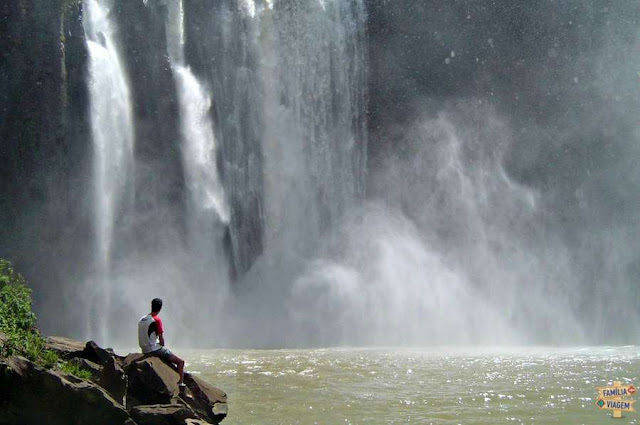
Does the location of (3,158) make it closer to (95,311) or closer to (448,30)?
(95,311)

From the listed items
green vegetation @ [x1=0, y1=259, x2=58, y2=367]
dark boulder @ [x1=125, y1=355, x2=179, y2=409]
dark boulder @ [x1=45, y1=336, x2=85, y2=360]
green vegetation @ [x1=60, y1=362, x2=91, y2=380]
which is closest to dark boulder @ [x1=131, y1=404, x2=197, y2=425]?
dark boulder @ [x1=125, y1=355, x2=179, y2=409]

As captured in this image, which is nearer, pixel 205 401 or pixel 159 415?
pixel 159 415

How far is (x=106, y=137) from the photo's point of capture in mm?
26172

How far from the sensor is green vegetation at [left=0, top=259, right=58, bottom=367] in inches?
326

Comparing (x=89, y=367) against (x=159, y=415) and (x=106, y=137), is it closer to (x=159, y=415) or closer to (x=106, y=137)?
(x=159, y=415)

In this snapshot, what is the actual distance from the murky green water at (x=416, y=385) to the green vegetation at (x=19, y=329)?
2.60 metres

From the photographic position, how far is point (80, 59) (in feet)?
86.2

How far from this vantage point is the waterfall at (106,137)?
25034 mm

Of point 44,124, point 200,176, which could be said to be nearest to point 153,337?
point 200,176

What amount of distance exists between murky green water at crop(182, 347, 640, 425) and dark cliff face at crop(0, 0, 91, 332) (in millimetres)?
10199

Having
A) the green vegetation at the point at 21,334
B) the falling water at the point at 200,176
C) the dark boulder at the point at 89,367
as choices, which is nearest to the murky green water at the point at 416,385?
the dark boulder at the point at 89,367

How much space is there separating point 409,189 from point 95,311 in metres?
14.2

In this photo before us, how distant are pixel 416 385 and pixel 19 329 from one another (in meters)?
6.71

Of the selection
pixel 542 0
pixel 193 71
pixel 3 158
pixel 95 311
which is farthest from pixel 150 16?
pixel 542 0
